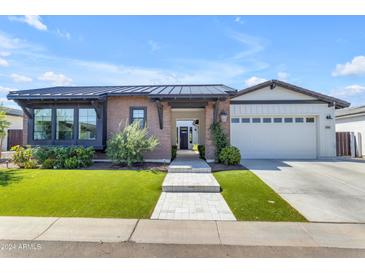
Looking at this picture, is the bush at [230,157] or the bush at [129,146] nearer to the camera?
the bush at [129,146]

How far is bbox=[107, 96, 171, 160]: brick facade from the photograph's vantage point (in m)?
10.8

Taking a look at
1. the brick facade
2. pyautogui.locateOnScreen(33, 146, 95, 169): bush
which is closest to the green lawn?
pyautogui.locateOnScreen(33, 146, 95, 169): bush

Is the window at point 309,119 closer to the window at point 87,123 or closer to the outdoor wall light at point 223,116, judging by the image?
the outdoor wall light at point 223,116

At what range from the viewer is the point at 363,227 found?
360 cm

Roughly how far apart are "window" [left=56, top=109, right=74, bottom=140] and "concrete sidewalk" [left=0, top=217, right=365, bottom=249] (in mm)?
7341

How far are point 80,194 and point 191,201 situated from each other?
303 cm

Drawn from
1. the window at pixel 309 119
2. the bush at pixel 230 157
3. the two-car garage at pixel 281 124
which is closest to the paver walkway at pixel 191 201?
the bush at pixel 230 157

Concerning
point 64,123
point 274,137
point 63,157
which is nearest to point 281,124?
point 274,137

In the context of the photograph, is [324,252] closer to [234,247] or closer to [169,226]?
[234,247]

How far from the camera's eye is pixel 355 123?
615 inches

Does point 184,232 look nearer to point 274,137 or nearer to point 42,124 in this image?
point 274,137

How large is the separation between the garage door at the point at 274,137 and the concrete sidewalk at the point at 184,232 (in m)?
8.26

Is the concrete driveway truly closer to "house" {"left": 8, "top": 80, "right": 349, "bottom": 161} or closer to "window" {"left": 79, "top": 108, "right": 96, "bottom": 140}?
"house" {"left": 8, "top": 80, "right": 349, "bottom": 161}

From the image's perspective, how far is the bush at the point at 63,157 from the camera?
8984 millimetres
